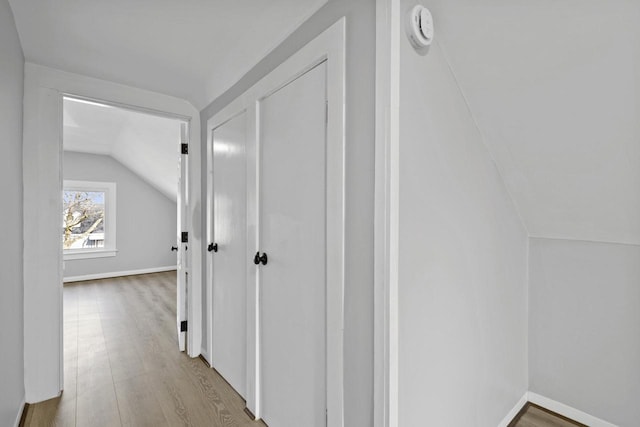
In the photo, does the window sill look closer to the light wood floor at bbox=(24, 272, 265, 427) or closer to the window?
the window

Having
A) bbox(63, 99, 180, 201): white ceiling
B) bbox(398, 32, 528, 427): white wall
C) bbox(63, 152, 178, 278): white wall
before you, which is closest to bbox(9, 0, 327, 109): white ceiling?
bbox(398, 32, 528, 427): white wall

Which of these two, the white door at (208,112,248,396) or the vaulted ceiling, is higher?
the vaulted ceiling

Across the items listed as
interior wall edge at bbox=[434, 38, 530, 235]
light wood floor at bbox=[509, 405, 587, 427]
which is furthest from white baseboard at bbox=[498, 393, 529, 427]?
interior wall edge at bbox=[434, 38, 530, 235]

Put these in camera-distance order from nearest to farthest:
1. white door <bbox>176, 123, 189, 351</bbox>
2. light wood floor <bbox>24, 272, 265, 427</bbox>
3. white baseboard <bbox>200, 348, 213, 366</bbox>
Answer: light wood floor <bbox>24, 272, 265, 427</bbox>, white baseboard <bbox>200, 348, 213, 366</bbox>, white door <bbox>176, 123, 189, 351</bbox>

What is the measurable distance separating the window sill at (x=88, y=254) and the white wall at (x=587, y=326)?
6.17 meters

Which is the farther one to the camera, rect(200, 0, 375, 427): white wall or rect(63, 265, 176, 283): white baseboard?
rect(63, 265, 176, 283): white baseboard

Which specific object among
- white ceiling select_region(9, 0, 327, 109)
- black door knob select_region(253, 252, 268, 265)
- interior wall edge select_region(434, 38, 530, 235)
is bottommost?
black door knob select_region(253, 252, 268, 265)

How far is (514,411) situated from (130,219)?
243 inches

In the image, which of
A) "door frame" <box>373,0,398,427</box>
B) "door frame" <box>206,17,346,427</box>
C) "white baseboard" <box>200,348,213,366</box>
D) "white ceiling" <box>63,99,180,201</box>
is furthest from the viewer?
"white ceiling" <box>63,99,180,201</box>

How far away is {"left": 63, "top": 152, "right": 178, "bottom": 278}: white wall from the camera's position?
5047mm

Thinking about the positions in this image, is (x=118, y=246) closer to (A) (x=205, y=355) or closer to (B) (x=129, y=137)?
(B) (x=129, y=137)

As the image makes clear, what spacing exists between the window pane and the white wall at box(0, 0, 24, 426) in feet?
13.7

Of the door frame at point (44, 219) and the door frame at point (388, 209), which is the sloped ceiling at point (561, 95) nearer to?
the door frame at point (388, 209)

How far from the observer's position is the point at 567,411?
169 cm
